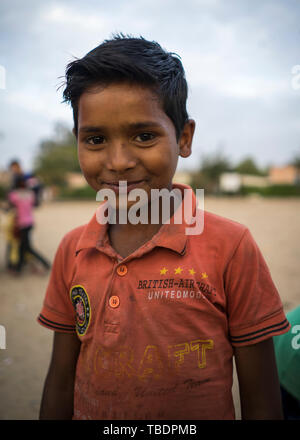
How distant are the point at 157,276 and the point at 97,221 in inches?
15.8

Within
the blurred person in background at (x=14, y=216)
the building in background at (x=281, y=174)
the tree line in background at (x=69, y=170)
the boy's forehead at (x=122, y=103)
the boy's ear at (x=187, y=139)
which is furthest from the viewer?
the building in background at (x=281, y=174)

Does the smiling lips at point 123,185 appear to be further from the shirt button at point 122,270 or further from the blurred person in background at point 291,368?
the blurred person in background at point 291,368

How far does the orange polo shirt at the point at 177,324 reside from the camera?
42.4 inches

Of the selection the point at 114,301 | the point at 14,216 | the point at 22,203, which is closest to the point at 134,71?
the point at 114,301

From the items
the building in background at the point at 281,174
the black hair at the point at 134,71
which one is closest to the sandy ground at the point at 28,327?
the black hair at the point at 134,71

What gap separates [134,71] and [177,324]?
87 centimetres

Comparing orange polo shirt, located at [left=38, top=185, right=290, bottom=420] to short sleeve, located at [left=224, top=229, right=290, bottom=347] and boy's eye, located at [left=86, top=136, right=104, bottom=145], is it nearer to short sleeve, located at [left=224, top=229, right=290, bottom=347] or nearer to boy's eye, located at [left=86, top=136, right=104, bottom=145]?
short sleeve, located at [left=224, top=229, right=290, bottom=347]

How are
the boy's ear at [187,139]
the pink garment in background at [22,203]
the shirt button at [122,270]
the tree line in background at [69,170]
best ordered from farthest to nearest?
the tree line in background at [69,170] < the pink garment in background at [22,203] < the boy's ear at [187,139] < the shirt button at [122,270]

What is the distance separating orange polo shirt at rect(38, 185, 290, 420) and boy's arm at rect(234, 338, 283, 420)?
4 cm

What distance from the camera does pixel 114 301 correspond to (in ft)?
3.71

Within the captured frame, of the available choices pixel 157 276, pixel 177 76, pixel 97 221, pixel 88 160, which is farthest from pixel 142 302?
pixel 177 76

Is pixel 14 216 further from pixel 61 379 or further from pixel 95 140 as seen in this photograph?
pixel 95 140

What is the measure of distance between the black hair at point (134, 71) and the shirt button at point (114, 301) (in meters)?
0.64

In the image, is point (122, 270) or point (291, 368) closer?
point (122, 270)
